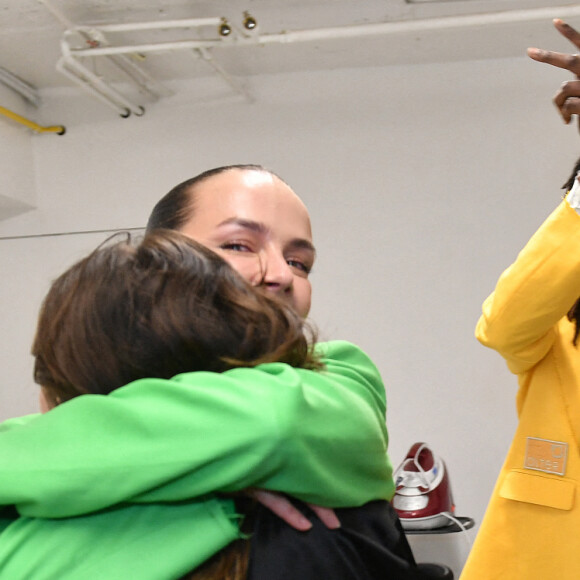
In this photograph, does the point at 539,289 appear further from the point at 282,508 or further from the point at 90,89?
the point at 90,89

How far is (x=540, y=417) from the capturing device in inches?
50.3

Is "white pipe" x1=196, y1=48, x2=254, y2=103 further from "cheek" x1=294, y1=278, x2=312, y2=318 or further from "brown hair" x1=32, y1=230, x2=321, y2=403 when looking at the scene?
"brown hair" x1=32, y1=230, x2=321, y2=403

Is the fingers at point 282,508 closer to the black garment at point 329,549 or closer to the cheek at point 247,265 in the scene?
the black garment at point 329,549

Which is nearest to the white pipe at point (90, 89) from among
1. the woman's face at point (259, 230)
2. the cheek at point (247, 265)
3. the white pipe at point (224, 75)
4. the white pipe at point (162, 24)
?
the white pipe at point (162, 24)

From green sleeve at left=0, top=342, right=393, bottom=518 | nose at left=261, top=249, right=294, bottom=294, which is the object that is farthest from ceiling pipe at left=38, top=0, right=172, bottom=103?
green sleeve at left=0, top=342, right=393, bottom=518

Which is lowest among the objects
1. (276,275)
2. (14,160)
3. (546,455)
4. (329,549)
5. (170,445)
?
(546,455)

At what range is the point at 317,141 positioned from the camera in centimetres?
354

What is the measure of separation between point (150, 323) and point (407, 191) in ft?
9.77

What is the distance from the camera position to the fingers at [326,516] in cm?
58

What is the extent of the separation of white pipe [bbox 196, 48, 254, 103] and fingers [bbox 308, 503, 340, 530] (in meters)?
2.72

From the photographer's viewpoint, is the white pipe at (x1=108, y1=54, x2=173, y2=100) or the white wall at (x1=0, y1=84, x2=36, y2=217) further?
the white wall at (x1=0, y1=84, x2=36, y2=217)

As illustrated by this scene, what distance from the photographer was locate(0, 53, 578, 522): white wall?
10.8 feet

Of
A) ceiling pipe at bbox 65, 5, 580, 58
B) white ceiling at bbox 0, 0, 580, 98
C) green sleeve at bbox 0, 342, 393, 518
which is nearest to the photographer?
green sleeve at bbox 0, 342, 393, 518

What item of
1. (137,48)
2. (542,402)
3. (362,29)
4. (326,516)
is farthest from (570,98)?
(137,48)
